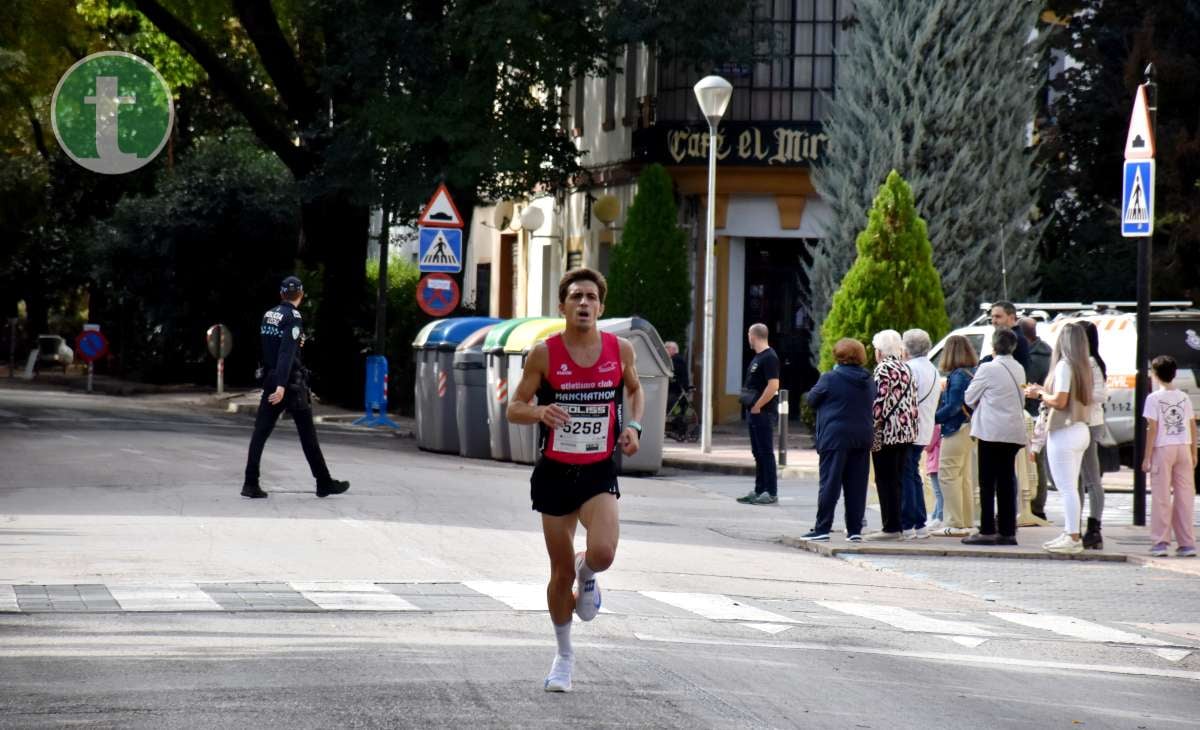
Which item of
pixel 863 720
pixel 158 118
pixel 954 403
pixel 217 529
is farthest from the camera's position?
pixel 158 118

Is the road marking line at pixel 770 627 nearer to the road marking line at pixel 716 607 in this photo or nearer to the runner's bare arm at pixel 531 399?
the road marking line at pixel 716 607

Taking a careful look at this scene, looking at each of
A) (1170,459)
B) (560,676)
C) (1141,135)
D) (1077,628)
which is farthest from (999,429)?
(560,676)

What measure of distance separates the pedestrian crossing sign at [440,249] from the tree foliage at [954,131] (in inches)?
248

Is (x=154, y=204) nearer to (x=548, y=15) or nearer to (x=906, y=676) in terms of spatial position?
(x=548, y=15)

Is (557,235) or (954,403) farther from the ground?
(557,235)

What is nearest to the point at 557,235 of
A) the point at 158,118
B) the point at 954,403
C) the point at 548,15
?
the point at 158,118

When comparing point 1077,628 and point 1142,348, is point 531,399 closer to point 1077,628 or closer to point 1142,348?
point 1077,628

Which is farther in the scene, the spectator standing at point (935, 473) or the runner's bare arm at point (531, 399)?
the spectator standing at point (935, 473)

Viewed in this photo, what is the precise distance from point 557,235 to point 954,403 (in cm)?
2743

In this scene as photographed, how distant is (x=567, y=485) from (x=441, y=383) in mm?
18164

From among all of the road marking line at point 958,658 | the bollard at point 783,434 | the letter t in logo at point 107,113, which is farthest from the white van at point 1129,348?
the letter t in logo at point 107,113

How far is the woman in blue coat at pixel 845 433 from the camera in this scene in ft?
52.4

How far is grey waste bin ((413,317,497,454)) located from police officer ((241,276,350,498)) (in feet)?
27.3

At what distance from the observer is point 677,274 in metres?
34.5
